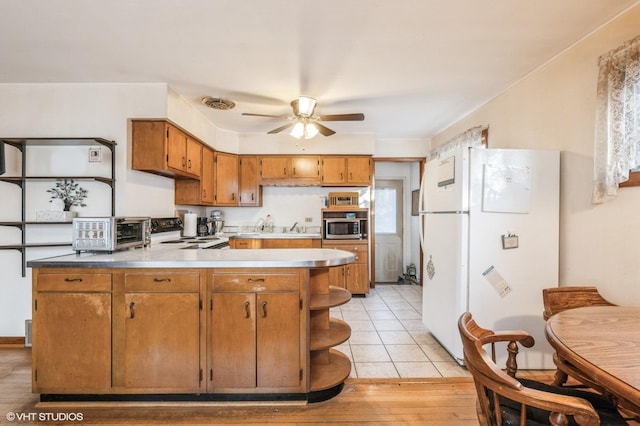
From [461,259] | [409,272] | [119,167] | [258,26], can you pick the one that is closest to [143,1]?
[258,26]

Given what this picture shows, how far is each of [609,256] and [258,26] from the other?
2.83 metres

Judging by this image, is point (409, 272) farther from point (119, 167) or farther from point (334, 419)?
point (119, 167)

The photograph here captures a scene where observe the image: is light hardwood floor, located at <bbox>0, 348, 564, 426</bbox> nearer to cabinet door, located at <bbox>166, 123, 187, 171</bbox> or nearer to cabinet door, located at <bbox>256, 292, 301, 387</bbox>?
cabinet door, located at <bbox>256, 292, 301, 387</bbox>

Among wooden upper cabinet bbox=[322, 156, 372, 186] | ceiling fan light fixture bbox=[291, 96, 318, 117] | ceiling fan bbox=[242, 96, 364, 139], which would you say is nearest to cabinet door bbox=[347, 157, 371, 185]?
wooden upper cabinet bbox=[322, 156, 372, 186]

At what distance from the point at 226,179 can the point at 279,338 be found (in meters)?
3.06

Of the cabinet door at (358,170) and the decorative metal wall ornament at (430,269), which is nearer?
the decorative metal wall ornament at (430,269)

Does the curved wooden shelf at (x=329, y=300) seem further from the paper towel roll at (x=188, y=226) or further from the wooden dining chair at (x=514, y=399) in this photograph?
the paper towel roll at (x=188, y=226)

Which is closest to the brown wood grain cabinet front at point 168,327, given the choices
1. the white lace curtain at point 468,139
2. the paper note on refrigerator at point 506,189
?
the paper note on refrigerator at point 506,189

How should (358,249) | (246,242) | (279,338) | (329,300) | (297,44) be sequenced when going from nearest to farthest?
(279,338)
(329,300)
(297,44)
(246,242)
(358,249)

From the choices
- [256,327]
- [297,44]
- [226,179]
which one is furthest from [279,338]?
[226,179]

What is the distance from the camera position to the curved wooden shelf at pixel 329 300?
192cm

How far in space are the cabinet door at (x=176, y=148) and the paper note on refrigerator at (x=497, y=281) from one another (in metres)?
3.08

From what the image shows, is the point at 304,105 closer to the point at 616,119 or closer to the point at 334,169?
the point at 334,169

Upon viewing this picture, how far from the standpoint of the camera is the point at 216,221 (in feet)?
15.0
